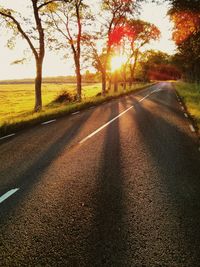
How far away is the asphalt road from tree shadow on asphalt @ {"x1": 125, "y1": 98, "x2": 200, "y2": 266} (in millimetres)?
14

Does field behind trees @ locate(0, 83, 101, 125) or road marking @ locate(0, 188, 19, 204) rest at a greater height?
road marking @ locate(0, 188, 19, 204)

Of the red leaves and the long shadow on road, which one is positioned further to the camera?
the red leaves

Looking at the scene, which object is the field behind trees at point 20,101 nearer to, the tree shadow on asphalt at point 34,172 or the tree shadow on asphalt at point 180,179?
the tree shadow on asphalt at point 34,172

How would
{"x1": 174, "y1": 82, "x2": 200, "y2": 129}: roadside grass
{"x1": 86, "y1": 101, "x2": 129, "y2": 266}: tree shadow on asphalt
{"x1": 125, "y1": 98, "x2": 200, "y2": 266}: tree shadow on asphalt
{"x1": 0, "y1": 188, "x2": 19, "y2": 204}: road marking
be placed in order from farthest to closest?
{"x1": 174, "y1": 82, "x2": 200, "y2": 129}: roadside grass → {"x1": 0, "y1": 188, "x2": 19, "y2": 204}: road marking → {"x1": 125, "y1": 98, "x2": 200, "y2": 266}: tree shadow on asphalt → {"x1": 86, "y1": 101, "x2": 129, "y2": 266}: tree shadow on asphalt

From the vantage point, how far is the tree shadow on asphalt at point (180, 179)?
3.36 m

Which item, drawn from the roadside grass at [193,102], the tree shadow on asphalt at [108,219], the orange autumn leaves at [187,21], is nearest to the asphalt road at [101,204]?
the tree shadow on asphalt at [108,219]

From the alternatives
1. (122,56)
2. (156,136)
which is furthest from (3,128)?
(122,56)

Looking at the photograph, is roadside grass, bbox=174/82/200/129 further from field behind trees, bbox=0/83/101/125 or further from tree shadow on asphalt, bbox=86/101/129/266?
field behind trees, bbox=0/83/101/125

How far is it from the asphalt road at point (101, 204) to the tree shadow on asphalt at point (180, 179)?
0.05 feet

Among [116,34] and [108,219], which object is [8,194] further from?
[116,34]

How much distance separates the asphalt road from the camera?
327 cm

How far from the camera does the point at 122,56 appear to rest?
4712 centimetres

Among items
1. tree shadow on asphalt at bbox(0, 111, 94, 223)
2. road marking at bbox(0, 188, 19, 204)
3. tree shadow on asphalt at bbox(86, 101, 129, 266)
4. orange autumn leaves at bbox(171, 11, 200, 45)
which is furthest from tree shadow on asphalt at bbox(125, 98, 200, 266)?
orange autumn leaves at bbox(171, 11, 200, 45)

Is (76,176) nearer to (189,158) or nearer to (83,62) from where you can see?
(189,158)
